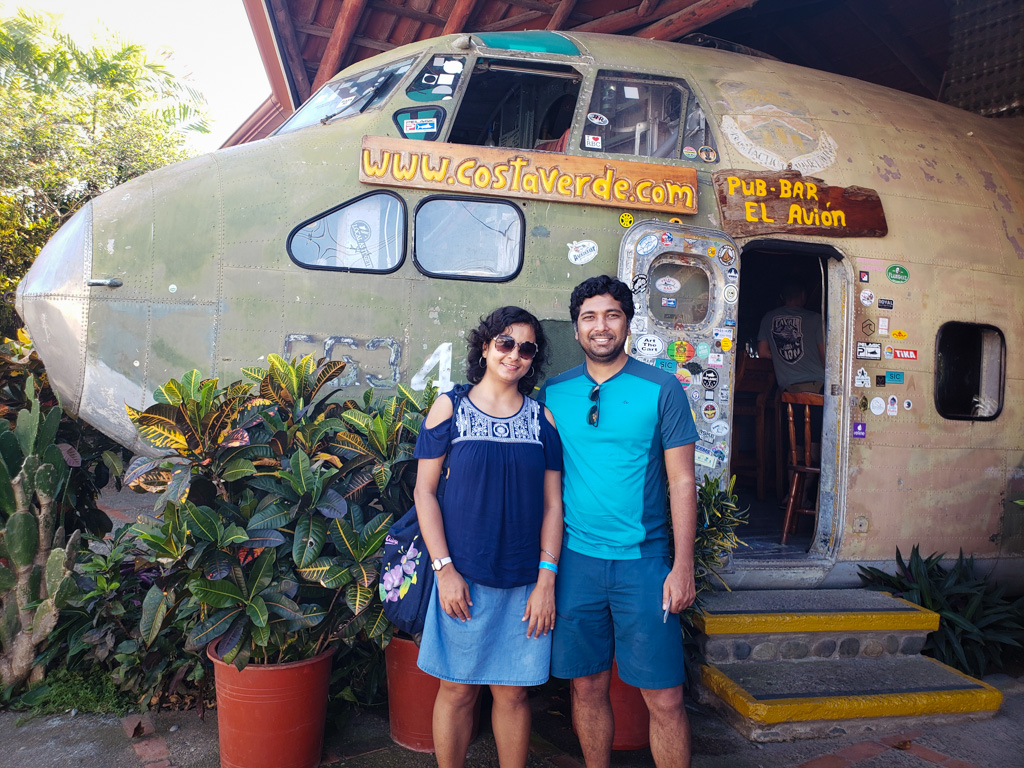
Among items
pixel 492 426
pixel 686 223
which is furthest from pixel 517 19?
pixel 492 426

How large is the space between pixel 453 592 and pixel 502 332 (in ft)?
3.29

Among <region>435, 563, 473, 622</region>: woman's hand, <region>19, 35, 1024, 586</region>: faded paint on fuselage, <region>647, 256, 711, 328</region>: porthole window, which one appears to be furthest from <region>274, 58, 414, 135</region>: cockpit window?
<region>435, 563, 473, 622</region>: woman's hand

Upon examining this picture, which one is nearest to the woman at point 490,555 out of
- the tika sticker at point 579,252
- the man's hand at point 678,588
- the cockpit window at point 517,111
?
the man's hand at point 678,588

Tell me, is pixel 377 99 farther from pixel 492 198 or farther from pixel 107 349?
pixel 107 349

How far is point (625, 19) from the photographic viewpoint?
7.25 meters

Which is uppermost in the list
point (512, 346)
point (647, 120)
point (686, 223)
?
point (647, 120)

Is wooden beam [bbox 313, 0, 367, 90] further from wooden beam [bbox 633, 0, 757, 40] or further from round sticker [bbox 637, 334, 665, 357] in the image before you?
round sticker [bbox 637, 334, 665, 357]

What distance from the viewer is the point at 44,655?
3.63 metres

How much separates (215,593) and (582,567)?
1.52m

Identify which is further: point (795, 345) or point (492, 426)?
point (795, 345)

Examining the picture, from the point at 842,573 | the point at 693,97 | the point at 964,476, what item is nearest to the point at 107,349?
the point at 693,97

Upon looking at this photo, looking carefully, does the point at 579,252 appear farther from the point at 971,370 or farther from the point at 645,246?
the point at 971,370

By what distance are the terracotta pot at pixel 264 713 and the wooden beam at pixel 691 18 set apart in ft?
19.8

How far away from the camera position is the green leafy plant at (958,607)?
4.78 metres
